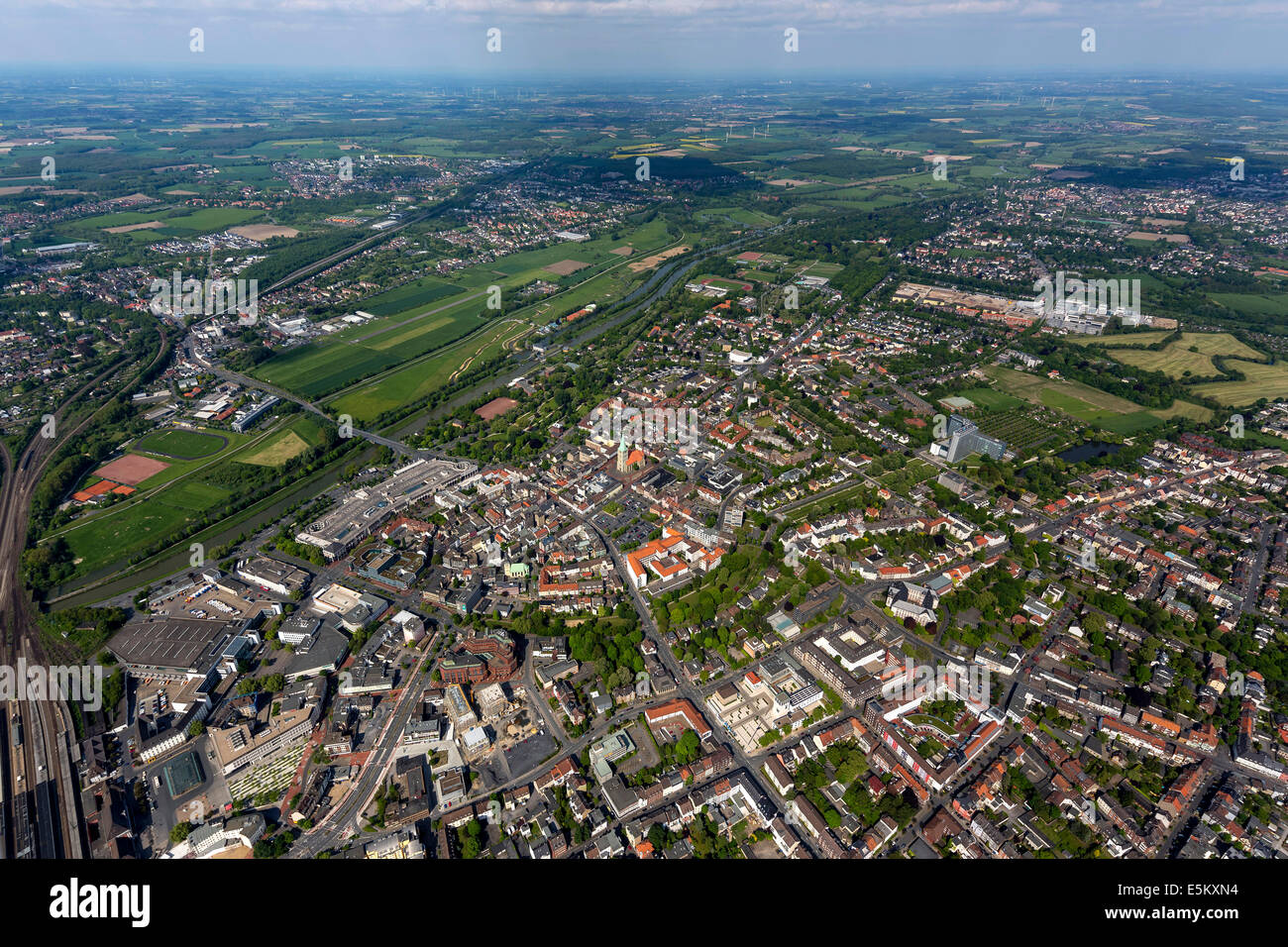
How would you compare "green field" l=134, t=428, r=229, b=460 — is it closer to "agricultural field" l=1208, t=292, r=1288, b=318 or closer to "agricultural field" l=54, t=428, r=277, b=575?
"agricultural field" l=54, t=428, r=277, b=575

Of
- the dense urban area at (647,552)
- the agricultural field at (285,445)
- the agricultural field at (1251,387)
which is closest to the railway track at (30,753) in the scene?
the dense urban area at (647,552)

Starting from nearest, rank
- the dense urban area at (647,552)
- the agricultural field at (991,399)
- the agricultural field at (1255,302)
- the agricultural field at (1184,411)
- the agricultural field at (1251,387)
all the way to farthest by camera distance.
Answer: the dense urban area at (647,552), the agricultural field at (1184,411), the agricultural field at (991,399), the agricultural field at (1251,387), the agricultural field at (1255,302)

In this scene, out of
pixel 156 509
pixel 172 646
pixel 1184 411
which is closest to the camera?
pixel 172 646

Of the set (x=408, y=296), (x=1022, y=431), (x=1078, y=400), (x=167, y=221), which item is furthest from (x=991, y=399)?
(x=167, y=221)

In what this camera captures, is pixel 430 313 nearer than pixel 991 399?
No

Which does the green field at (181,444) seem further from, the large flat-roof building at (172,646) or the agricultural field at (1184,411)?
the agricultural field at (1184,411)

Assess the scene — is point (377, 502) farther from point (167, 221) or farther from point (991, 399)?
point (167, 221)

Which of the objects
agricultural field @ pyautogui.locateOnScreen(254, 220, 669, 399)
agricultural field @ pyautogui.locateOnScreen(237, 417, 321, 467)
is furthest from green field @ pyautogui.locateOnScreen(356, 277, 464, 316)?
agricultural field @ pyautogui.locateOnScreen(237, 417, 321, 467)

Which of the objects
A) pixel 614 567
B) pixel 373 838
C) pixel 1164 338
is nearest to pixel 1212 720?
pixel 614 567

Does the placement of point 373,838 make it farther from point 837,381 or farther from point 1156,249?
point 1156,249

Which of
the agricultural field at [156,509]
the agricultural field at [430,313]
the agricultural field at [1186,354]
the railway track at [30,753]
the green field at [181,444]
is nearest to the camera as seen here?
the railway track at [30,753]

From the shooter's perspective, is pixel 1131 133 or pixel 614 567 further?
pixel 1131 133
